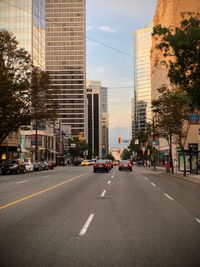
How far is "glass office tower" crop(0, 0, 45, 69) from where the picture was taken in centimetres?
11481

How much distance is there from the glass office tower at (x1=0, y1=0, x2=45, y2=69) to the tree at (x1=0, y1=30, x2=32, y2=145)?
2687 inches

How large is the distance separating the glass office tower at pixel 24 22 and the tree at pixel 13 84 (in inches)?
2687

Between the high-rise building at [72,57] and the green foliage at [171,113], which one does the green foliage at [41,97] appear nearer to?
the green foliage at [171,113]

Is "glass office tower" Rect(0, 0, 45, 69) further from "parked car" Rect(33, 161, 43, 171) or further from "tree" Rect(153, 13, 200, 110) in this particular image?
"tree" Rect(153, 13, 200, 110)

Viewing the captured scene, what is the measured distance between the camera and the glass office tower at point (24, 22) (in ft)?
377

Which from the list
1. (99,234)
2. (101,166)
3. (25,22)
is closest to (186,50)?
(99,234)

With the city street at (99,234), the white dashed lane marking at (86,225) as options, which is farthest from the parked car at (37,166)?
the white dashed lane marking at (86,225)

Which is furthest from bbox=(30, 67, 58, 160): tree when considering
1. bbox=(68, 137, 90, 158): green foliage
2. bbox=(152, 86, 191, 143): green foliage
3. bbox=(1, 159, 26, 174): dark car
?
bbox=(68, 137, 90, 158): green foliage

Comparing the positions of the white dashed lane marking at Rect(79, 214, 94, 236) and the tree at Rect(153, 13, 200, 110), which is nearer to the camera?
the white dashed lane marking at Rect(79, 214, 94, 236)

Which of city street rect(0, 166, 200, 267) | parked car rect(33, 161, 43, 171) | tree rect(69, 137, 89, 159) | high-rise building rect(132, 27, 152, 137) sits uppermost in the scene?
high-rise building rect(132, 27, 152, 137)

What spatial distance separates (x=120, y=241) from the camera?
850 cm

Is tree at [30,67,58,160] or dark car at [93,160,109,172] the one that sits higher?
tree at [30,67,58,160]

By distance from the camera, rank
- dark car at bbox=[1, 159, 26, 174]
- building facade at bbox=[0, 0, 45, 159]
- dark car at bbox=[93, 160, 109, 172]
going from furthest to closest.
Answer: building facade at bbox=[0, 0, 45, 159] → dark car at bbox=[93, 160, 109, 172] → dark car at bbox=[1, 159, 26, 174]

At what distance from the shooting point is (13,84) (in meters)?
43.6
